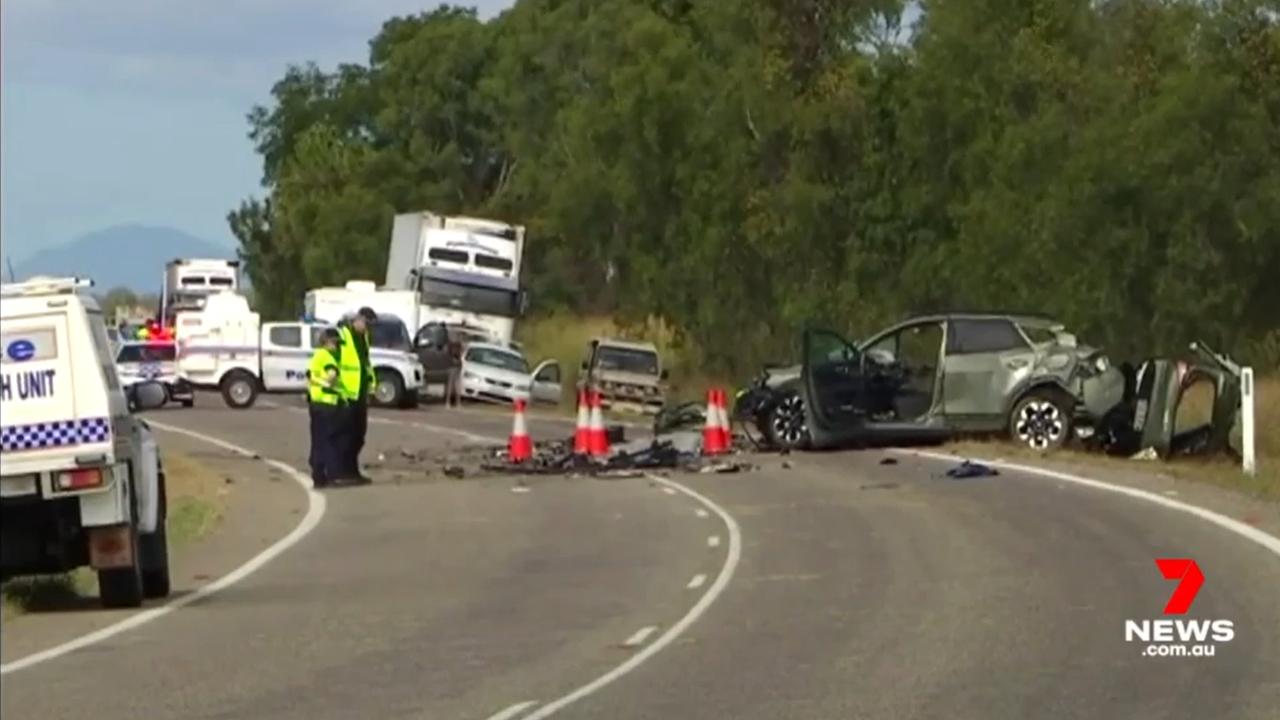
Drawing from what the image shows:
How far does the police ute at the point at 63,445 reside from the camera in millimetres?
16500

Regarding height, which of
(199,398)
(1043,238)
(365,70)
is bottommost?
(199,398)

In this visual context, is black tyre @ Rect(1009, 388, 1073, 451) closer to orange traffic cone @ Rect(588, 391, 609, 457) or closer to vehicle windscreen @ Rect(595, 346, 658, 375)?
orange traffic cone @ Rect(588, 391, 609, 457)

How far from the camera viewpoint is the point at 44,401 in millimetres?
16609

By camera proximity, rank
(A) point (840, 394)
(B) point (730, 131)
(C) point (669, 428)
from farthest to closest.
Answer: (B) point (730, 131) → (C) point (669, 428) → (A) point (840, 394)

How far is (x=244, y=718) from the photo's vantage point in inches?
497

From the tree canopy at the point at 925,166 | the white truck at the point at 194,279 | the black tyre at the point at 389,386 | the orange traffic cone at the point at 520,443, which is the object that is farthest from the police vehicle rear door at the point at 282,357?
the orange traffic cone at the point at 520,443

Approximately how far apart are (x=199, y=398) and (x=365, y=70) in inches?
2185

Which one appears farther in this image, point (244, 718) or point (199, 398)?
point (199, 398)

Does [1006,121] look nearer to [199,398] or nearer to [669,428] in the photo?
[669,428]

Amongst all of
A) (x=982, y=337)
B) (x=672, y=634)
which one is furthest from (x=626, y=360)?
(x=672, y=634)

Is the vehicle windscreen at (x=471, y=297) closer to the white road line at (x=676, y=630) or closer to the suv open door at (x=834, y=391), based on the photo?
the suv open door at (x=834, y=391)

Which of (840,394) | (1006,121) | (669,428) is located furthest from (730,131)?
(840,394)

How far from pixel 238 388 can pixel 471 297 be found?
8009 millimetres

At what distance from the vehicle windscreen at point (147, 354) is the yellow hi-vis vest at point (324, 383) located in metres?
27.0
